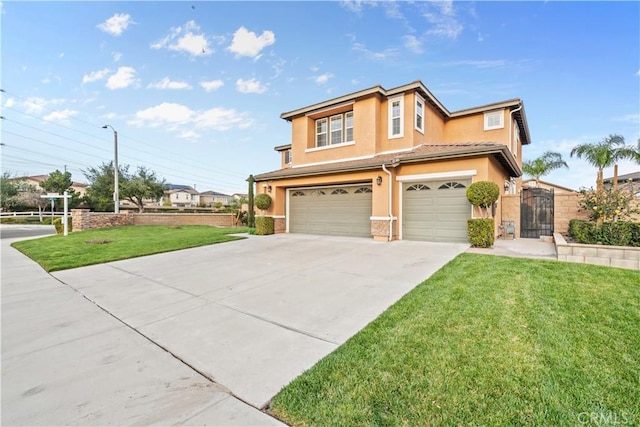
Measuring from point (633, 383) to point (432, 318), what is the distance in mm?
1778

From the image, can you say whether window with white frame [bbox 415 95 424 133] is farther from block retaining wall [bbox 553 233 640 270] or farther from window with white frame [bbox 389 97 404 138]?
block retaining wall [bbox 553 233 640 270]

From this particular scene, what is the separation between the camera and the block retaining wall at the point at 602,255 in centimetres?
619

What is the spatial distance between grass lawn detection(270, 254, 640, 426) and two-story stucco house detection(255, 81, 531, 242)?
6.21 m

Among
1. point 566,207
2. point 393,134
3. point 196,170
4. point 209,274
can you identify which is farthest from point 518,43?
point 196,170

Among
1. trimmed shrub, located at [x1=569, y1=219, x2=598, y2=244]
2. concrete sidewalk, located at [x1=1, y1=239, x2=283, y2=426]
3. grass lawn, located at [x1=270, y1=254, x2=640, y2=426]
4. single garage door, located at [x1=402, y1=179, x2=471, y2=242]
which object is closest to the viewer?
grass lawn, located at [x1=270, y1=254, x2=640, y2=426]

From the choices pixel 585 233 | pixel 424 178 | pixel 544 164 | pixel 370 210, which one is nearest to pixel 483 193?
pixel 424 178

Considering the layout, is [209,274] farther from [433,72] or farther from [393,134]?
[433,72]

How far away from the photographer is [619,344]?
295cm

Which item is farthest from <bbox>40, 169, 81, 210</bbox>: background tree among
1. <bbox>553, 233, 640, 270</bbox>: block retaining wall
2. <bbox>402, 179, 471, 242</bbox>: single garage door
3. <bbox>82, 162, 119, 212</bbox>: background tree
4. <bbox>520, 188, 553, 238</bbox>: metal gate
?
<bbox>553, 233, 640, 270</bbox>: block retaining wall

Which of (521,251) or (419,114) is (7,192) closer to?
(419,114)

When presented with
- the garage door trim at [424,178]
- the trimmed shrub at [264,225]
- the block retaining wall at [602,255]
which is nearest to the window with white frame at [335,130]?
the garage door trim at [424,178]

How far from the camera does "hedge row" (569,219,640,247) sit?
7.63 metres

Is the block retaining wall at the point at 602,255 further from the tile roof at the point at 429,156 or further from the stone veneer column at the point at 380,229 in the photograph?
the stone veneer column at the point at 380,229

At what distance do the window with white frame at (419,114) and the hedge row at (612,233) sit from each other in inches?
281
